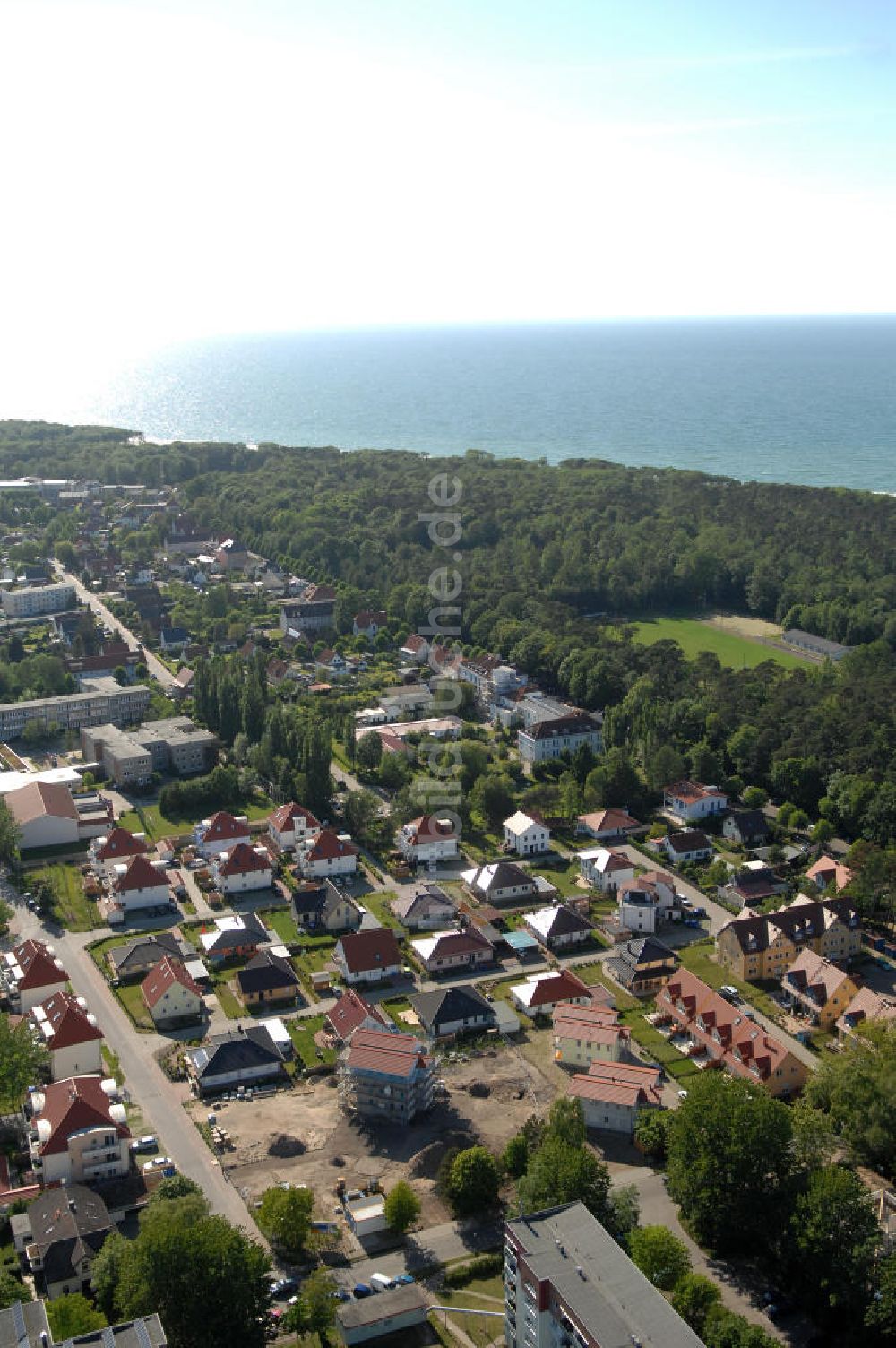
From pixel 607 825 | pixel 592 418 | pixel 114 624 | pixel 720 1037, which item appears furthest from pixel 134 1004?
pixel 592 418

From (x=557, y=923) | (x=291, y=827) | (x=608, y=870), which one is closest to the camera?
(x=557, y=923)

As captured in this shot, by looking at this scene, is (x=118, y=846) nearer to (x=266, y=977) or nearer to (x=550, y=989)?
(x=266, y=977)

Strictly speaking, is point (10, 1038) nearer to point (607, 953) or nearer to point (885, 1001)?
point (607, 953)

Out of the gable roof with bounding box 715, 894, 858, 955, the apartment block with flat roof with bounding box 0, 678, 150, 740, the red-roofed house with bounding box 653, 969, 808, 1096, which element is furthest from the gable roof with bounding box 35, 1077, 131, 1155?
the apartment block with flat roof with bounding box 0, 678, 150, 740

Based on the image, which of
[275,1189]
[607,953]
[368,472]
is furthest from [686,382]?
[275,1189]

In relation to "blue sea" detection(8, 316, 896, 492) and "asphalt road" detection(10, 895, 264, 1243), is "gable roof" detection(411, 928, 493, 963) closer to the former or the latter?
"asphalt road" detection(10, 895, 264, 1243)
